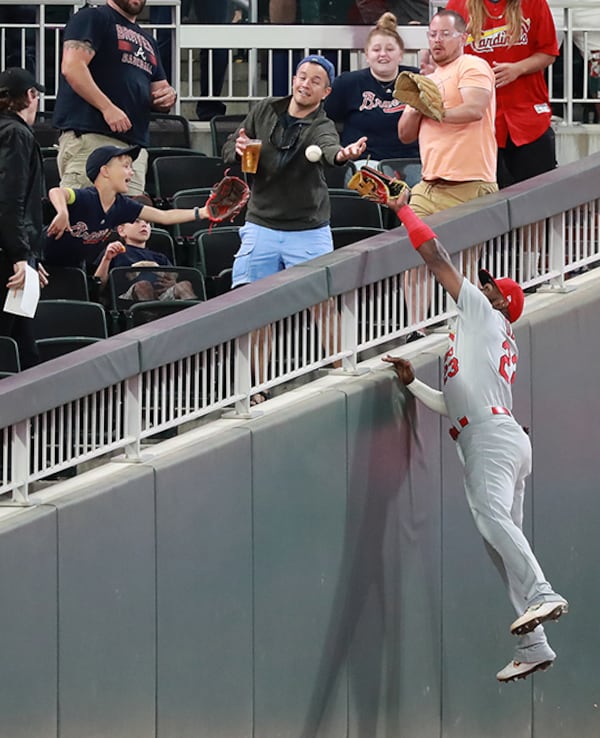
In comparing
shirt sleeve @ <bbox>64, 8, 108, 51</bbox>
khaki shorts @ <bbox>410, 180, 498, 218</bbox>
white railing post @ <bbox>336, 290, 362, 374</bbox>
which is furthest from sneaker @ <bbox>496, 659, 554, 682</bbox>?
shirt sleeve @ <bbox>64, 8, 108, 51</bbox>

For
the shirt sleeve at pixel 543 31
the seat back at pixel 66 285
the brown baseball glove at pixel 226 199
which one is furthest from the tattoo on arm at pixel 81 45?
the shirt sleeve at pixel 543 31

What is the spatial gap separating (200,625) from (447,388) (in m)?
1.48

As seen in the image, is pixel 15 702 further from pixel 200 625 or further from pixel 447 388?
pixel 447 388

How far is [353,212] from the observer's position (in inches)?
420

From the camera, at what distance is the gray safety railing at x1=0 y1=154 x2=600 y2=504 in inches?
285

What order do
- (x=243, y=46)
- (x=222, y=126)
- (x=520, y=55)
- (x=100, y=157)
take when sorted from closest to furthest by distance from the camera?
(x=100, y=157)
(x=520, y=55)
(x=222, y=126)
(x=243, y=46)

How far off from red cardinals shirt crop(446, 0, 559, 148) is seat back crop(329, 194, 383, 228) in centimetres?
99

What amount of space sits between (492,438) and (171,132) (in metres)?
5.16

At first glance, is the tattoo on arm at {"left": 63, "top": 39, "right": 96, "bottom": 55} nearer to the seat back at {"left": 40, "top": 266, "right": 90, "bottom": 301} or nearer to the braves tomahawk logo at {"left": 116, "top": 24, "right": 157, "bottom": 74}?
the braves tomahawk logo at {"left": 116, "top": 24, "right": 157, "bottom": 74}

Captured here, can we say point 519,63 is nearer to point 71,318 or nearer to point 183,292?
point 183,292

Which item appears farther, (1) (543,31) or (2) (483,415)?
(1) (543,31)

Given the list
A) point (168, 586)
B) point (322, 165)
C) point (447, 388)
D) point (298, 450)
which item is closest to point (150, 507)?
point (168, 586)

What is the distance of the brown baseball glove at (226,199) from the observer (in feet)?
30.6

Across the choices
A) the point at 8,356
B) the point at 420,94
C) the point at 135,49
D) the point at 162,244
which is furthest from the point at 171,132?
the point at 8,356
